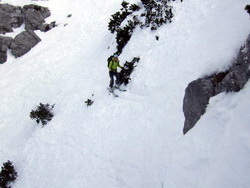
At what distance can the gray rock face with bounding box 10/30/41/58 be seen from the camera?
21016 mm

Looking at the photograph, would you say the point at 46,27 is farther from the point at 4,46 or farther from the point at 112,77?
the point at 112,77

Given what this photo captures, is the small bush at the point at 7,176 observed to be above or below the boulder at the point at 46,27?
below

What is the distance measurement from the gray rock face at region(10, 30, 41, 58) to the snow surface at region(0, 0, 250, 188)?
5979 millimetres

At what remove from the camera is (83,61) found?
49.8 ft

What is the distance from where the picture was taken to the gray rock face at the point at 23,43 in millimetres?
21016

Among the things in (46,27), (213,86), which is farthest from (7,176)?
(46,27)

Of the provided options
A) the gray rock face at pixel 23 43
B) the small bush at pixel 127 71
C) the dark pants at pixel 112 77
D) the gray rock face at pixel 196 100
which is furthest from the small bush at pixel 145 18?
the gray rock face at pixel 23 43

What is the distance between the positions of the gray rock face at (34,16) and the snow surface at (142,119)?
30.3 ft

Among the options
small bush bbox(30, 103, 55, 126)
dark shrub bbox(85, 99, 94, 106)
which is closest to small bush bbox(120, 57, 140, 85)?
dark shrub bbox(85, 99, 94, 106)

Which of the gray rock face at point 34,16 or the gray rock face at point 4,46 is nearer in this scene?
the gray rock face at point 4,46

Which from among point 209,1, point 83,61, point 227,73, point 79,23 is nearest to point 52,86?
point 83,61

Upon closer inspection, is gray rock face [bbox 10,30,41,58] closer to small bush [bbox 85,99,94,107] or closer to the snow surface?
the snow surface

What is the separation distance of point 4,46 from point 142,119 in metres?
18.7

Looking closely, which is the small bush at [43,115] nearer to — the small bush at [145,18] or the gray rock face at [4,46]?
the small bush at [145,18]
